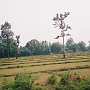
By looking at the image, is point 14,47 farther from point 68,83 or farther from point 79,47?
point 68,83

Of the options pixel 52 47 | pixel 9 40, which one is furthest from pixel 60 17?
pixel 52 47

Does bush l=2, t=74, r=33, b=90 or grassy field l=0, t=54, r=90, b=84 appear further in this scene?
grassy field l=0, t=54, r=90, b=84

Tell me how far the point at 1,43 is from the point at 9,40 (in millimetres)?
5648

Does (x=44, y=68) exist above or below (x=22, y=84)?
above

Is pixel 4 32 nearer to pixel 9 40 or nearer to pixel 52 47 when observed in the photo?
pixel 9 40

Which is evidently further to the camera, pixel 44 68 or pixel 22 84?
pixel 44 68

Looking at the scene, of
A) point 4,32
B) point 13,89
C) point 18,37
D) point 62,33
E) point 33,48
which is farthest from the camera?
point 33,48

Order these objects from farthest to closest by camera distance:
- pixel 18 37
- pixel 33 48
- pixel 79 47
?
pixel 79 47 → pixel 33 48 → pixel 18 37

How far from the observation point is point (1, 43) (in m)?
90.5

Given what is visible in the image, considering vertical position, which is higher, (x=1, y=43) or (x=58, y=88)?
(x=1, y=43)

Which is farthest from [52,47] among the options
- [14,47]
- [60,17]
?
[60,17]

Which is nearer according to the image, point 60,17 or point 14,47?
point 60,17

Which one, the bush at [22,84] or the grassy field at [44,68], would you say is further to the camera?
the grassy field at [44,68]

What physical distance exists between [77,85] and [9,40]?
241ft
